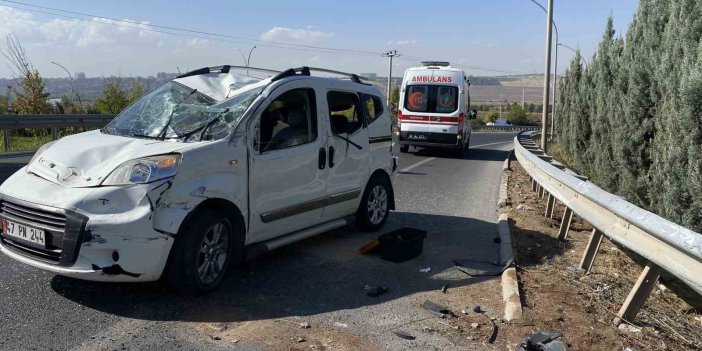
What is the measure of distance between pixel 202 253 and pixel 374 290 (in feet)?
4.92

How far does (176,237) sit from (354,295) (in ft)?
5.23

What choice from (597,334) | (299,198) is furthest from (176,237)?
(597,334)

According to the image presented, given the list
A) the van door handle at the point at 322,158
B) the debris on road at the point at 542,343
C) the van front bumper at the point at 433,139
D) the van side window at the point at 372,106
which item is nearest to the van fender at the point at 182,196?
the van door handle at the point at 322,158

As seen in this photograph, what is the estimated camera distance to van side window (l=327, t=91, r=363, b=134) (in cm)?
659

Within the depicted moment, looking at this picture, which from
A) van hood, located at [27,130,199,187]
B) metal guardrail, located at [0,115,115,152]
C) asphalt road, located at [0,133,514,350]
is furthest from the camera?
metal guardrail, located at [0,115,115,152]

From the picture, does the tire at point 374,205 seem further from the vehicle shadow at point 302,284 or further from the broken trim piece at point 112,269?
the broken trim piece at point 112,269

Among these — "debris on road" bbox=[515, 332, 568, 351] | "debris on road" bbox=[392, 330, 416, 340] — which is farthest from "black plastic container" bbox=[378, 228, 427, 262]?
A: "debris on road" bbox=[515, 332, 568, 351]

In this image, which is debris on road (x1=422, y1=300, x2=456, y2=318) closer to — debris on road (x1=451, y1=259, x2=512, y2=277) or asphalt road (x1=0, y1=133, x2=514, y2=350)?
asphalt road (x1=0, y1=133, x2=514, y2=350)

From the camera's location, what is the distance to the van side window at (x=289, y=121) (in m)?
5.58

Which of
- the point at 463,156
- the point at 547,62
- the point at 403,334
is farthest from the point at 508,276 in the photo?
the point at 547,62

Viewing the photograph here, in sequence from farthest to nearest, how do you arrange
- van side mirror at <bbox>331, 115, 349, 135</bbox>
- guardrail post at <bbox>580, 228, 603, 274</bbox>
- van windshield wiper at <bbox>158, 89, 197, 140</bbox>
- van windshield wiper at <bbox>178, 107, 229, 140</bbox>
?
van side mirror at <bbox>331, 115, 349, 135</bbox> → guardrail post at <bbox>580, 228, 603, 274</bbox> → van windshield wiper at <bbox>158, 89, 197, 140</bbox> → van windshield wiper at <bbox>178, 107, 229, 140</bbox>

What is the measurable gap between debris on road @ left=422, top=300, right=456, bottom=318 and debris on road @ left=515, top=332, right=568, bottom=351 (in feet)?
2.47

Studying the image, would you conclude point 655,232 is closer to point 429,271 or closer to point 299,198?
point 429,271

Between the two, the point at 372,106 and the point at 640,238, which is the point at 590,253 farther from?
the point at 372,106
